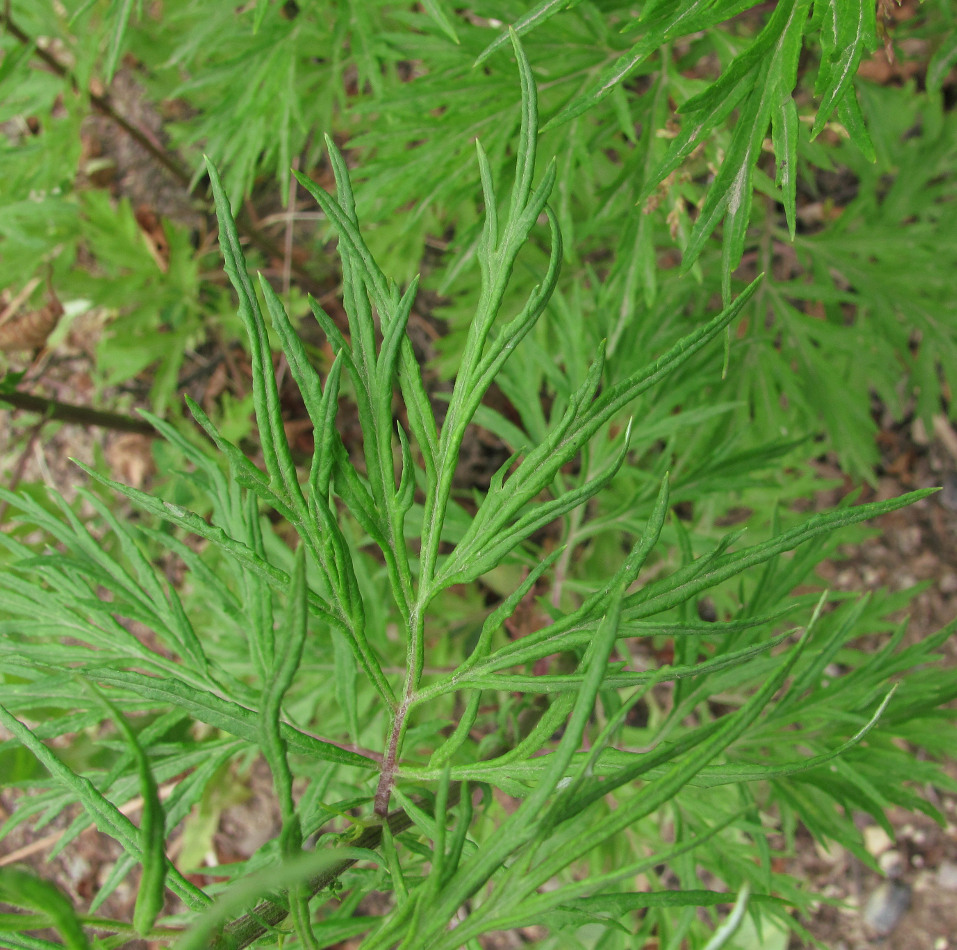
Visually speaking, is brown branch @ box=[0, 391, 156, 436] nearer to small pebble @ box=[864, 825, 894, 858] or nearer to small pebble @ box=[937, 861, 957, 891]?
small pebble @ box=[864, 825, 894, 858]

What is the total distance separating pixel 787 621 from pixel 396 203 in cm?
125

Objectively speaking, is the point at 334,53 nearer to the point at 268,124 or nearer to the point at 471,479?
the point at 268,124

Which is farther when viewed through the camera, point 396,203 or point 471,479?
point 471,479

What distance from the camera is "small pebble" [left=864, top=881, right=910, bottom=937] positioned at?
2352 millimetres

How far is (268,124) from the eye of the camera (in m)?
1.70

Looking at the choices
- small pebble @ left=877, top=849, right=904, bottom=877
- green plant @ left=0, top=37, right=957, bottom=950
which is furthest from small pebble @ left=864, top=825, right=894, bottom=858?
green plant @ left=0, top=37, right=957, bottom=950

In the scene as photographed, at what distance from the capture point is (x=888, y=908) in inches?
92.7

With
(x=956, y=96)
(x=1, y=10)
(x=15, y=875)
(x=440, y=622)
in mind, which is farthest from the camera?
(x=956, y=96)

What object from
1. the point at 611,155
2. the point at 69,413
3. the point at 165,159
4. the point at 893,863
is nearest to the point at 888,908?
the point at 893,863

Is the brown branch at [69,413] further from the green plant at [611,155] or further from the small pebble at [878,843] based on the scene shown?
the small pebble at [878,843]

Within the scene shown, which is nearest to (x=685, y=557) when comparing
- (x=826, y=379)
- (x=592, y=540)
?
(x=826, y=379)

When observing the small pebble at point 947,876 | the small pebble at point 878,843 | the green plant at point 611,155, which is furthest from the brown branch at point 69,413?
the small pebble at point 947,876

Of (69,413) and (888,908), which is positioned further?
(888,908)

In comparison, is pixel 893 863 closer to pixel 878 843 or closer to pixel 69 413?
pixel 878 843
